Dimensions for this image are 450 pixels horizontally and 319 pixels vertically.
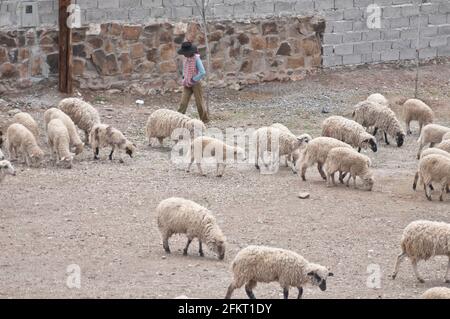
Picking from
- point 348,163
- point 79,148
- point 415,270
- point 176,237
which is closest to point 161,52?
point 79,148

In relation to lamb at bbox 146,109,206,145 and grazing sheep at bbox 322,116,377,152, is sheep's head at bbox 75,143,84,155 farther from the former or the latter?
grazing sheep at bbox 322,116,377,152

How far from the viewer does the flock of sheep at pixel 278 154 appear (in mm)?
12180

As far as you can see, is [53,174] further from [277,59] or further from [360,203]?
[277,59]

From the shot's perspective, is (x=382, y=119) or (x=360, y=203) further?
(x=382, y=119)

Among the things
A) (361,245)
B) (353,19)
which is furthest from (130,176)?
Answer: (353,19)

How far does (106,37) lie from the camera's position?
21.9 metres

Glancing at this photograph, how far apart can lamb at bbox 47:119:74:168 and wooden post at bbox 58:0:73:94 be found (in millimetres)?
3755

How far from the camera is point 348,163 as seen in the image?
16.7 m

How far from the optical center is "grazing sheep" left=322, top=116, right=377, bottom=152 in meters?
18.4

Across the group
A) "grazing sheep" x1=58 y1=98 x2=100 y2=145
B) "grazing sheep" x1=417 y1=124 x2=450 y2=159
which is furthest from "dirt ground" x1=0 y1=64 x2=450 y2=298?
"grazing sheep" x1=58 y1=98 x2=100 y2=145

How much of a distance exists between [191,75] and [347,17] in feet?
15.7

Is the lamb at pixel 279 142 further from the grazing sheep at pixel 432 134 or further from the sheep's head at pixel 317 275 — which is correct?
the sheep's head at pixel 317 275

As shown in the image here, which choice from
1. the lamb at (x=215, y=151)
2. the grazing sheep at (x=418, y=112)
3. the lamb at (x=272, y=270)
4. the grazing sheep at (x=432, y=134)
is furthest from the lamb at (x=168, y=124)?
the lamb at (x=272, y=270)
